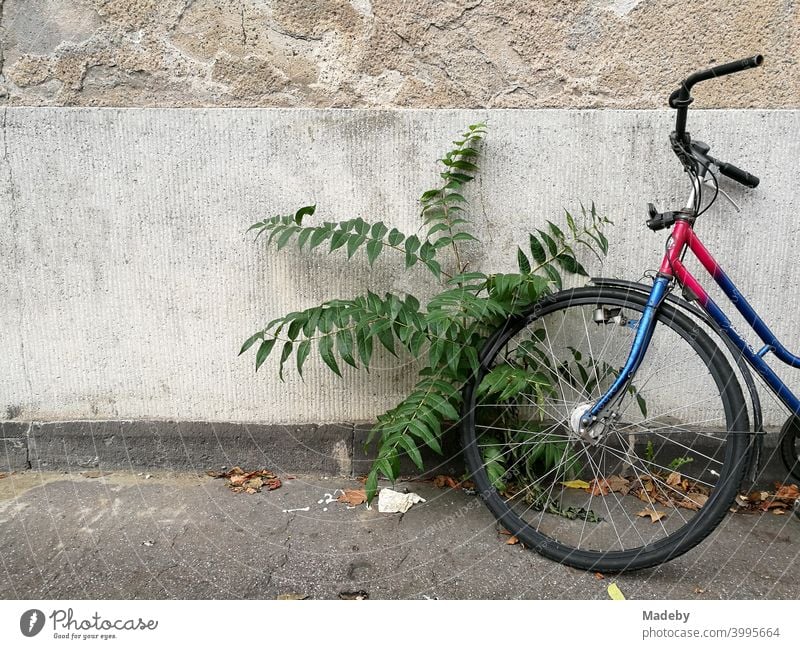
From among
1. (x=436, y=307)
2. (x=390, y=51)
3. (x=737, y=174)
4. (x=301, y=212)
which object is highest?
(x=390, y=51)

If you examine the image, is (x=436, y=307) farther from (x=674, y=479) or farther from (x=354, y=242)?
(x=674, y=479)

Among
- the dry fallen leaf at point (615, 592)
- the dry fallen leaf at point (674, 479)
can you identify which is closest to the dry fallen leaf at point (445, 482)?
the dry fallen leaf at point (615, 592)

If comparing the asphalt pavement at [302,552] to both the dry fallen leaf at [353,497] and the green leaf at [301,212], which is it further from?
the green leaf at [301,212]

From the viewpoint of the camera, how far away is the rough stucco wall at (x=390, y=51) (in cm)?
258

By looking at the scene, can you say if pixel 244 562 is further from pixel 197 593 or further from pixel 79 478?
pixel 79 478

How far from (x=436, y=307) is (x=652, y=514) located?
124 centimetres

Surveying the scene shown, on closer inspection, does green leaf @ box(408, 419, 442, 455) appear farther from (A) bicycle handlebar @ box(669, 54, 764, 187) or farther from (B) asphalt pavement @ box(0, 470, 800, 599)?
(A) bicycle handlebar @ box(669, 54, 764, 187)

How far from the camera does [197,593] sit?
80.3 inches

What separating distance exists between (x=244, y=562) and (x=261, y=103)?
191cm

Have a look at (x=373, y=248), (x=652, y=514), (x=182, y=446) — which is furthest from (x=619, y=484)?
(x=182, y=446)

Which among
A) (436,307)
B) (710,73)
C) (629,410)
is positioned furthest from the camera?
(629,410)

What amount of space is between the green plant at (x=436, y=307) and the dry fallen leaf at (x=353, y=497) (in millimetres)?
268

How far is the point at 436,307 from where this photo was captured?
7.58 ft

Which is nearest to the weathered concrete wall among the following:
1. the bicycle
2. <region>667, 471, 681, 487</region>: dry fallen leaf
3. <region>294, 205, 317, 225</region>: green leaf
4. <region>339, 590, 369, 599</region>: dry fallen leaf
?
<region>294, 205, 317, 225</region>: green leaf
